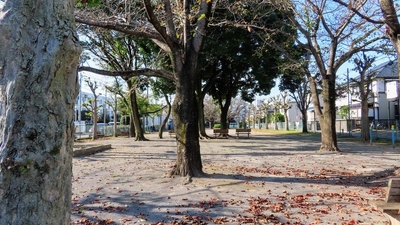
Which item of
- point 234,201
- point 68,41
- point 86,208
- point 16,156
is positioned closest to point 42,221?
point 16,156

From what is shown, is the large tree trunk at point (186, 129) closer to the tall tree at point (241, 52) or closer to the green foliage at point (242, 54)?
the tall tree at point (241, 52)

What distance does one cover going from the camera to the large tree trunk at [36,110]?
5.74 feet

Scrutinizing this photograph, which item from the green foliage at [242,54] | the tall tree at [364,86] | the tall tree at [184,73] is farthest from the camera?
the tall tree at [364,86]

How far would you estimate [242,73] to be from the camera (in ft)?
95.1

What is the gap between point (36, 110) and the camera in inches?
71.9

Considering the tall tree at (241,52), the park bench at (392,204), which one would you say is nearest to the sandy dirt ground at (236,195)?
the park bench at (392,204)

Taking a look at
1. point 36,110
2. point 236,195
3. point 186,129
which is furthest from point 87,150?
point 36,110

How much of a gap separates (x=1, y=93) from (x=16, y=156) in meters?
0.38

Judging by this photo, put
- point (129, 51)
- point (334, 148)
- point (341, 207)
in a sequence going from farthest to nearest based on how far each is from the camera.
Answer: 1. point (129, 51)
2. point (334, 148)
3. point (341, 207)

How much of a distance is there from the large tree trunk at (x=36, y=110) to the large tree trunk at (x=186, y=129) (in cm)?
635

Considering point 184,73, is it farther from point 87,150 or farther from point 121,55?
point 121,55

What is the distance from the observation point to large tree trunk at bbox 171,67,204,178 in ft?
27.3

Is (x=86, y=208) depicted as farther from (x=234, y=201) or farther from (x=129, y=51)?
(x=129, y=51)

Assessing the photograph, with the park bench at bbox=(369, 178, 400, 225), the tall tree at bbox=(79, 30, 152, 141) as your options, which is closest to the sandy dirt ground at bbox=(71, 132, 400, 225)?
the park bench at bbox=(369, 178, 400, 225)
